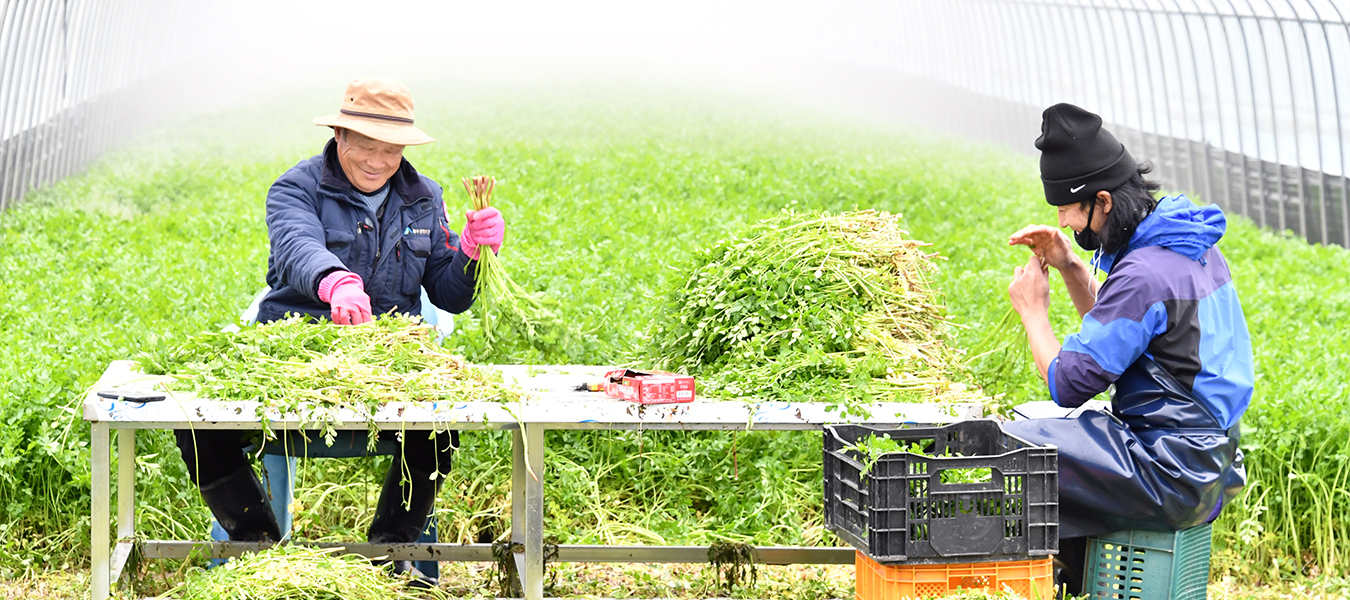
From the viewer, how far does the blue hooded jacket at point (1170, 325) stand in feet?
9.97

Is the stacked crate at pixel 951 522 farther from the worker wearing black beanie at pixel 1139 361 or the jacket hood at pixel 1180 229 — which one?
the jacket hood at pixel 1180 229

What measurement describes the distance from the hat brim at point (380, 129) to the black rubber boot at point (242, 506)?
3.47 feet

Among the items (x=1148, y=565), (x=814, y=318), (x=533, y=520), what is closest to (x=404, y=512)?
(x=533, y=520)

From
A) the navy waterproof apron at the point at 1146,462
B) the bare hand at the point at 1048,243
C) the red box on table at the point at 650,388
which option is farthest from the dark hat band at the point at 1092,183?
the red box on table at the point at 650,388

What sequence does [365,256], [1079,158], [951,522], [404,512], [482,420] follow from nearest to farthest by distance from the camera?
[951,522] → [482,420] → [1079,158] → [404,512] → [365,256]

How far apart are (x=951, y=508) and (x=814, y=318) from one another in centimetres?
84

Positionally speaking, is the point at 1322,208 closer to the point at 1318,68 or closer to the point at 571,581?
the point at 1318,68

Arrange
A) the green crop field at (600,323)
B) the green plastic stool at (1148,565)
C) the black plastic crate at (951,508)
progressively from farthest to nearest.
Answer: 1. the green crop field at (600,323)
2. the green plastic stool at (1148,565)
3. the black plastic crate at (951,508)

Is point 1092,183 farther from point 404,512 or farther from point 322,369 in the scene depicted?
point 404,512

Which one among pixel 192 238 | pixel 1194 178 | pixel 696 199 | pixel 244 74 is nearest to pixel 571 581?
pixel 192 238

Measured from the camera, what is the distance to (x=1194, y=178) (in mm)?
15734

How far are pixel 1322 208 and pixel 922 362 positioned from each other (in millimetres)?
10772

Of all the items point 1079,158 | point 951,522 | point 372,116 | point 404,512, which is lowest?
point 404,512

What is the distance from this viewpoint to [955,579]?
2.89 meters
